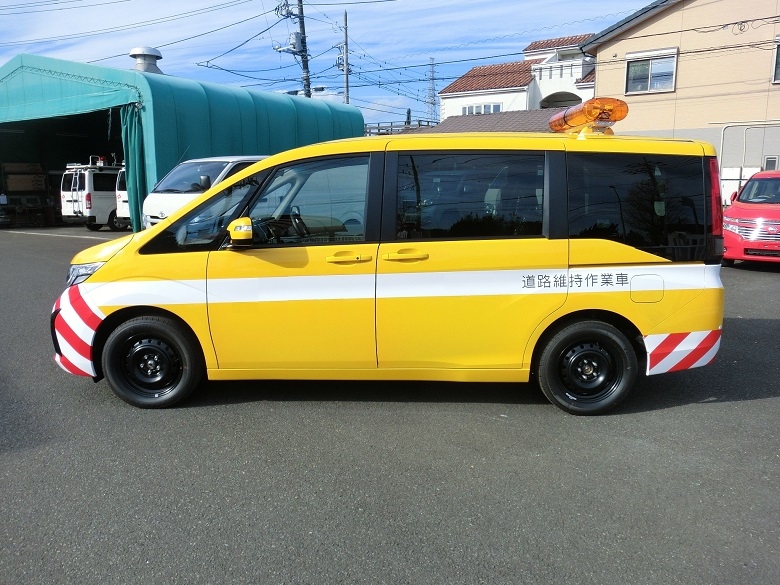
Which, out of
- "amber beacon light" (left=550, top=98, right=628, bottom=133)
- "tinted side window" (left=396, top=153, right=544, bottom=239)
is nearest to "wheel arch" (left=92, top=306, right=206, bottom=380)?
"tinted side window" (left=396, top=153, right=544, bottom=239)

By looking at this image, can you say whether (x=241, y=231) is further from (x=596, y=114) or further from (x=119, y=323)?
(x=596, y=114)

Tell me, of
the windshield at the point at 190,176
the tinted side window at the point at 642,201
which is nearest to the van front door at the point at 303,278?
the tinted side window at the point at 642,201

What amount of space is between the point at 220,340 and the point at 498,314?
1967 mm

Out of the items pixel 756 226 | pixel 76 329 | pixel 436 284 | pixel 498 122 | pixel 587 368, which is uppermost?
pixel 498 122

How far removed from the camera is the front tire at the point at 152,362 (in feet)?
14.9

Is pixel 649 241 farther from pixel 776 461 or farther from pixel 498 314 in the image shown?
pixel 776 461

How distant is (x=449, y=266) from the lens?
14.1ft

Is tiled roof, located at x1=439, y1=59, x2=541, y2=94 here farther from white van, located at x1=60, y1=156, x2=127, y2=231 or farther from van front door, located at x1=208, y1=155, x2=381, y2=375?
van front door, located at x1=208, y1=155, x2=381, y2=375

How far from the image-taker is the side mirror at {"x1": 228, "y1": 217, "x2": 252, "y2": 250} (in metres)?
4.20

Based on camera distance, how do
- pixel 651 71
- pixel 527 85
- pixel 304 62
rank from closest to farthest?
pixel 651 71
pixel 304 62
pixel 527 85

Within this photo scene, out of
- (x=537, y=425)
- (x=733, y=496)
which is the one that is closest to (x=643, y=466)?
(x=733, y=496)

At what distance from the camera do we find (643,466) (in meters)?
3.74

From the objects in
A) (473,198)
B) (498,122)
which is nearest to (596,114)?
(473,198)

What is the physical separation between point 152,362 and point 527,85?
39.3 meters
